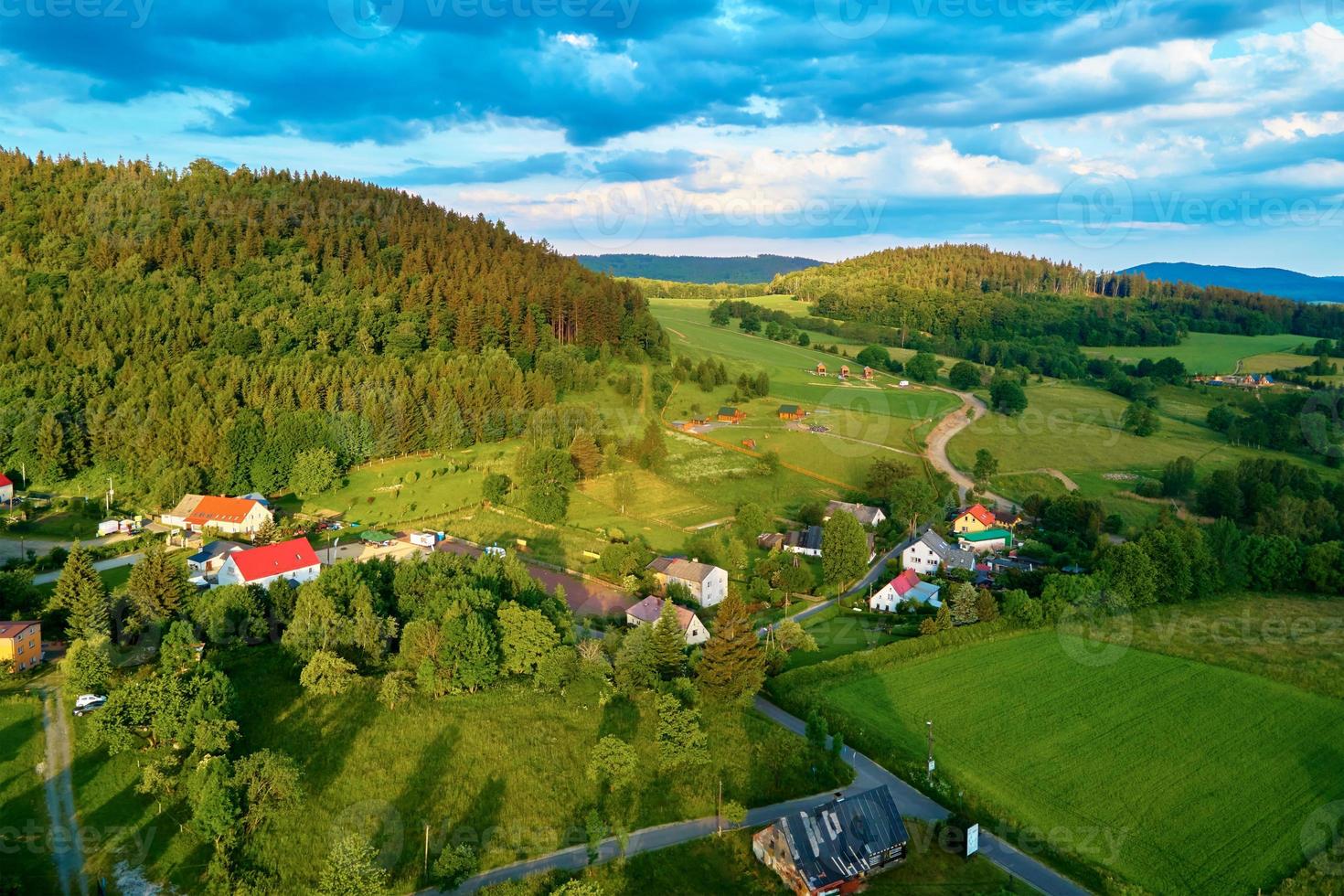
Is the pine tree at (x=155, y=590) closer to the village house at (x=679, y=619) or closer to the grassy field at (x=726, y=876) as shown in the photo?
the village house at (x=679, y=619)

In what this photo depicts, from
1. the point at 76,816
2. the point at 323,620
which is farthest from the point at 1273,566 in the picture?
the point at 76,816

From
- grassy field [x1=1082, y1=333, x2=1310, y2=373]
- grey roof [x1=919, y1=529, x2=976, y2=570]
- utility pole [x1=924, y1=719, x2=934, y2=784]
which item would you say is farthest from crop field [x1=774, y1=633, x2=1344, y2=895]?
grassy field [x1=1082, y1=333, x2=1310, y2=373]

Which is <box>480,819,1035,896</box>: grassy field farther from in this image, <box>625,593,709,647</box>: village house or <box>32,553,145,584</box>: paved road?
<box>32,553,145,584</box>: paved road

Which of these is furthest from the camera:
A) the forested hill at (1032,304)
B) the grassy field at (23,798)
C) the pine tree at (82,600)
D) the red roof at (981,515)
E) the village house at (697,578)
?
the forested hill at (1032,304)

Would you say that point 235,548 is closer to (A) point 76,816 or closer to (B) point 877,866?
(A) point 76,816

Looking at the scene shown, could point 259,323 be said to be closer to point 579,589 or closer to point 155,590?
point 155,590

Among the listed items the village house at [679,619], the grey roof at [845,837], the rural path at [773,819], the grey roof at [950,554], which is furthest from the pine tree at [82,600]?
the grey roof at [950,554]
